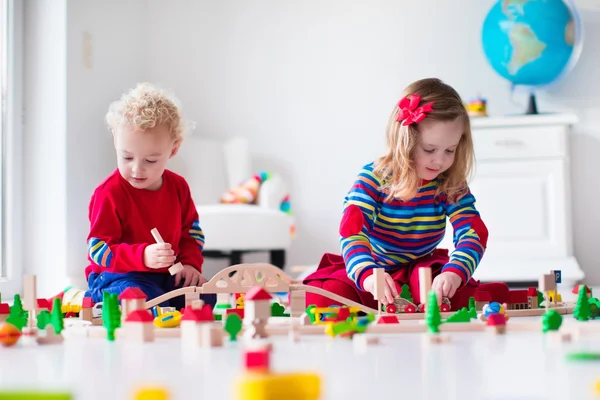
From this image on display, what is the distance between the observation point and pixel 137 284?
1492 millimetres

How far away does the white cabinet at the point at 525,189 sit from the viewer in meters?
2.92

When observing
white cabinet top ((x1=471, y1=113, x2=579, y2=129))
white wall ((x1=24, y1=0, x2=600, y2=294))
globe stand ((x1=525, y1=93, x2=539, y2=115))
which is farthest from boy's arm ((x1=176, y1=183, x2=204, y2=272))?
globe stand ((x1=525, y1=93, x2=539, y2=115))

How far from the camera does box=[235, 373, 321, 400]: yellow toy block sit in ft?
1.51

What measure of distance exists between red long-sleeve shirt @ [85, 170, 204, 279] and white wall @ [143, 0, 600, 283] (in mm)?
1985

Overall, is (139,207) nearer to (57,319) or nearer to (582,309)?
(57,319)

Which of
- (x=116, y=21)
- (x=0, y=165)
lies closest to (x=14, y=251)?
(x=0, y=165)

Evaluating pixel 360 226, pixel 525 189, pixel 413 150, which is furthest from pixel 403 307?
pixel 525 189

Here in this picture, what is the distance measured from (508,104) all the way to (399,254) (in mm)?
2026

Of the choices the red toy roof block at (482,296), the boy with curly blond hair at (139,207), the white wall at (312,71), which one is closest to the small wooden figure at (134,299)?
the boy with curly blond hair at (139,207)

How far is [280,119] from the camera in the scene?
367 centimetres

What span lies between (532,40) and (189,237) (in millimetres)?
1907

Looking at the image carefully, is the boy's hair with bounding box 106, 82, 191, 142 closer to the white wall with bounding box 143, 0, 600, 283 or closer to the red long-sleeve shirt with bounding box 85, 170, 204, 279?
the red long-sleeve shirt with bounding box 85, 170, 204, 279

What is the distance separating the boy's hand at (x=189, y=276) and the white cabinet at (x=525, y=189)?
1.56 m

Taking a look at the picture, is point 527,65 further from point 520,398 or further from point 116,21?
point 520,398
